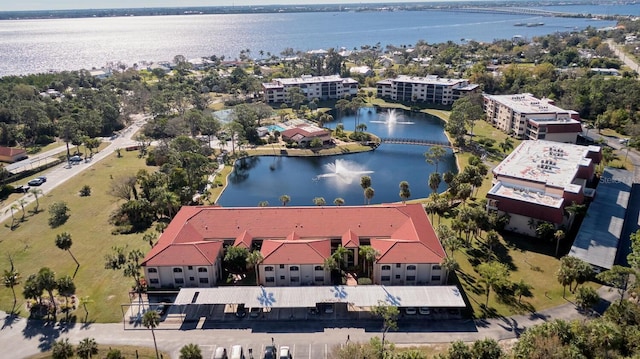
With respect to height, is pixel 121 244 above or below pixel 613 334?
below

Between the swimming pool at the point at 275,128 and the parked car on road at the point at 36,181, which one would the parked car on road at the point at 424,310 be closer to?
the parked car on road at the point at 36,181

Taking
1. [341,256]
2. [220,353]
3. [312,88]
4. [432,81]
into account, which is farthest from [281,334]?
[432,81]

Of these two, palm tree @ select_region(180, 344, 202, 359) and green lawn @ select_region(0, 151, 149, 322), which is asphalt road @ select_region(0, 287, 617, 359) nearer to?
green lawn @ select_region(0, 151, 149, 322)

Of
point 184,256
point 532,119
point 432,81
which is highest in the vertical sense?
point 432,81

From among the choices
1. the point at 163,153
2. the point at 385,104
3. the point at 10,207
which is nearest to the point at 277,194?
the point at 163,153

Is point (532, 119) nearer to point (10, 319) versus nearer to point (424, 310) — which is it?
point (424, 310)

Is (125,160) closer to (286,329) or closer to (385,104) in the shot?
(286,329)

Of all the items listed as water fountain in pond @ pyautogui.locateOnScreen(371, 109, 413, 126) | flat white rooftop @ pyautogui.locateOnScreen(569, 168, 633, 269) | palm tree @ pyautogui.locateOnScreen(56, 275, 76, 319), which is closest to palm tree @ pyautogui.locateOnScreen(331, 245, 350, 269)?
flat white rooftop @ pyautogui.locateOnScreen(569, 168, 633, 269)
